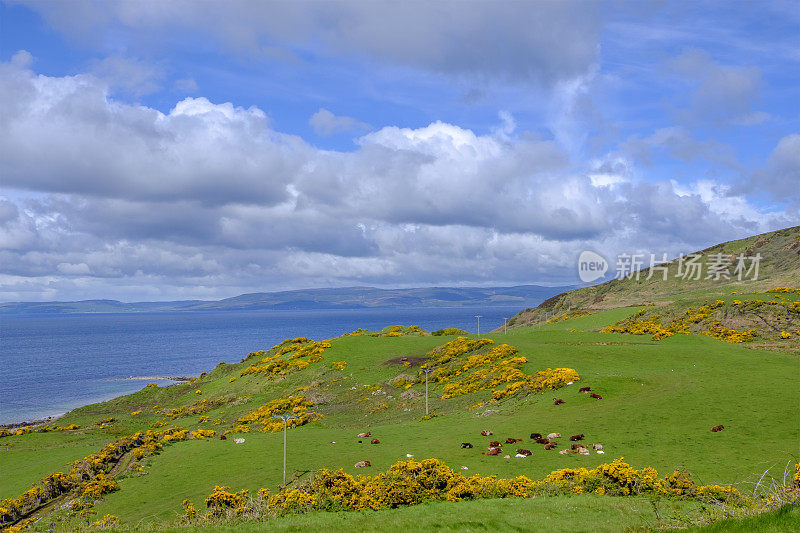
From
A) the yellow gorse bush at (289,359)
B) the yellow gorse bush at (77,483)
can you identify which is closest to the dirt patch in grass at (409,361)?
the yellow gorse bush at (289,359)

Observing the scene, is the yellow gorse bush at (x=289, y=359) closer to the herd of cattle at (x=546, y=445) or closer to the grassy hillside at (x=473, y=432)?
the grassy hillside at (x=473, y=432)

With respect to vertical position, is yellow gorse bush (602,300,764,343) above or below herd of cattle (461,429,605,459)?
above

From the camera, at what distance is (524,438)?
1323 inches

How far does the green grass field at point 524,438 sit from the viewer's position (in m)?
21.8

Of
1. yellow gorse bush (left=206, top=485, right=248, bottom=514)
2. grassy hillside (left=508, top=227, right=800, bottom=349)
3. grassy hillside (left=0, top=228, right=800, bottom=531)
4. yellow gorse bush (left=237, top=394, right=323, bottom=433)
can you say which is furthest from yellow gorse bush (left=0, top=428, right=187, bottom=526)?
grassy hillside (left=508, top=227, right=800, bottom=349)

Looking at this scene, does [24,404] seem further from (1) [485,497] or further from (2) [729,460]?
(2) [729,460]

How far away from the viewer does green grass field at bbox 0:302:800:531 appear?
2177 cm

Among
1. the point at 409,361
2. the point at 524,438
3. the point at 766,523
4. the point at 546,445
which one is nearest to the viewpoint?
the point at 766,523

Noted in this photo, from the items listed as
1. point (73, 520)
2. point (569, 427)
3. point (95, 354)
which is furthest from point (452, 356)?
point (95, 354)

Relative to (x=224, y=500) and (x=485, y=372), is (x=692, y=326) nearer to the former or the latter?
(x=485, y=372)

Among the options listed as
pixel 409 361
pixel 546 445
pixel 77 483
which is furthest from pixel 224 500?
pixel 409 361

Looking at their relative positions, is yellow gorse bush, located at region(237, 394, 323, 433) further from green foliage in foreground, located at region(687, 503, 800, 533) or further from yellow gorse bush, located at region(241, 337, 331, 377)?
green foliage in foreground, located at region(687, 503, 800, 533)

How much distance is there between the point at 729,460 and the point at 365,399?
129 ft

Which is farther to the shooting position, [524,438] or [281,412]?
[281,412]
